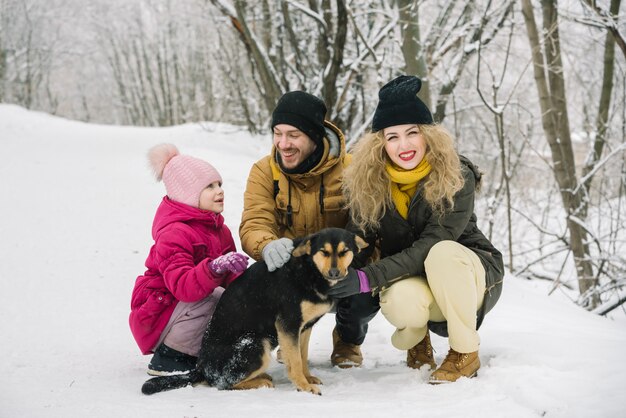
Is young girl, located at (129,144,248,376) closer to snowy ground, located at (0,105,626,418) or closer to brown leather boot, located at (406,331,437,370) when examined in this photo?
snowy ground, located at (0,105,626,418)

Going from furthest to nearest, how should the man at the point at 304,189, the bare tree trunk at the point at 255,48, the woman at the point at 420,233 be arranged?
the bare tree trunk at the point at 255,48
the man at the point at 304,189
the woman at the point at 420,233

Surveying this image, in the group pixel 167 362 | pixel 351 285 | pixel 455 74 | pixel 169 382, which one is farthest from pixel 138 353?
pixel 455 74

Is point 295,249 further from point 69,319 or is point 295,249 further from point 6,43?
point 6,43

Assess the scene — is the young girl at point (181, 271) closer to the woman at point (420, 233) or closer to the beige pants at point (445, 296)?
the woman at point (420, 233)

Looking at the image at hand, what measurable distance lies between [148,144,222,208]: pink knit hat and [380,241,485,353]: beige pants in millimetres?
1450

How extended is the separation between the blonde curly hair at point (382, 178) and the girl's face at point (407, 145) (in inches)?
1.8

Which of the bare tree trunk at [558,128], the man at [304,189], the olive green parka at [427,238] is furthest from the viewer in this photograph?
the bare tree trunk at [558,128]

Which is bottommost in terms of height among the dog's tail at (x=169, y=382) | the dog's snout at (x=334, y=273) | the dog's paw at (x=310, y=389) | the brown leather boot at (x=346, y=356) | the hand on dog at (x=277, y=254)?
the brown leather boot at (x=346, y=356)

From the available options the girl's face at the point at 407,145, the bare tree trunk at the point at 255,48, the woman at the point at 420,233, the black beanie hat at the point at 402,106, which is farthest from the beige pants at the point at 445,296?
the bare tree trunk at the point at 255,48

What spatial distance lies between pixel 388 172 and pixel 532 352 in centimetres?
147

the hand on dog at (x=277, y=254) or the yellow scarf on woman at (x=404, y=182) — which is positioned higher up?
the yellow scarf on woman at (x=404, y=182)

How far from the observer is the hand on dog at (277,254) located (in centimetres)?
294

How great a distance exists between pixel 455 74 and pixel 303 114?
571cm

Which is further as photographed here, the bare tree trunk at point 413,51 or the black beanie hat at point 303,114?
the bare tree trunk at point 413,51
